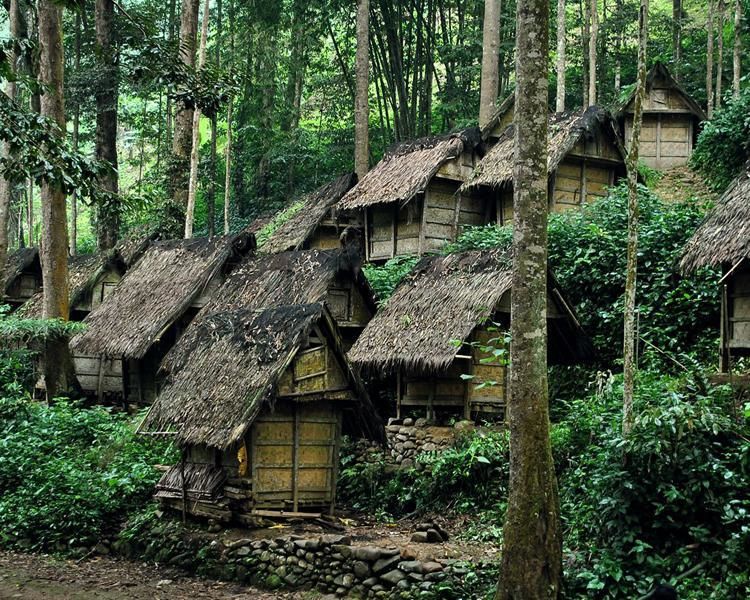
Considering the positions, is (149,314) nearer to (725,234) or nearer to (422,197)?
(422,197)

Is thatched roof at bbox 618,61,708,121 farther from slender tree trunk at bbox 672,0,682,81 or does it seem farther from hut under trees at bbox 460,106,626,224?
slender tree trunk at bbox 672,0,682,81

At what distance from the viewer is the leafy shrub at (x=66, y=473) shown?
13.8 metres

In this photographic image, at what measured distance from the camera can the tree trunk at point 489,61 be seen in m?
25.3

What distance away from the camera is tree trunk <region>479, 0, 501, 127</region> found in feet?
83.0

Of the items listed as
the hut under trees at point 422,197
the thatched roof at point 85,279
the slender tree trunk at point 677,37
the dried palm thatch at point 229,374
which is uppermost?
the slender tree trunk at point 677,37

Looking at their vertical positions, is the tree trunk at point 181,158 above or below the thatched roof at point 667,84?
below

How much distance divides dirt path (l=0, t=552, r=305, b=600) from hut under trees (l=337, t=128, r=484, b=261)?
478 inches

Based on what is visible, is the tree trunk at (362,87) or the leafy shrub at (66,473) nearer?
the leafy shrub at (66,473)

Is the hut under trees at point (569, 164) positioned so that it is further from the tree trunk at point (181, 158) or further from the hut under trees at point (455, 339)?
the tree trunk at point (181, 158)

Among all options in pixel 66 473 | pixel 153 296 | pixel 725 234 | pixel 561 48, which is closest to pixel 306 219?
pixel 153 296

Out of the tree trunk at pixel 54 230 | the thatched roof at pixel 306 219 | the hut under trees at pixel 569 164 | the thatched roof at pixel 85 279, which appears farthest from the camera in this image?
the thatched roof at pixel 306 219

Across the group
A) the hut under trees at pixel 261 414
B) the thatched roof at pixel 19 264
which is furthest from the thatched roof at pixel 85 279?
the hut under trees at pixel 261 414

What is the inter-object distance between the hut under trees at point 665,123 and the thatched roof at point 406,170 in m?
5.78

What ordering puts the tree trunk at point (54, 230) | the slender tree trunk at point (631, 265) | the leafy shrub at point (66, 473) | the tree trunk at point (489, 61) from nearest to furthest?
the slender tree trunk at point (631, 265)
the leafy shrub at point (66, 473)
the tree trunk at point (54, 230)
the tree trunk at point (489, 61)
